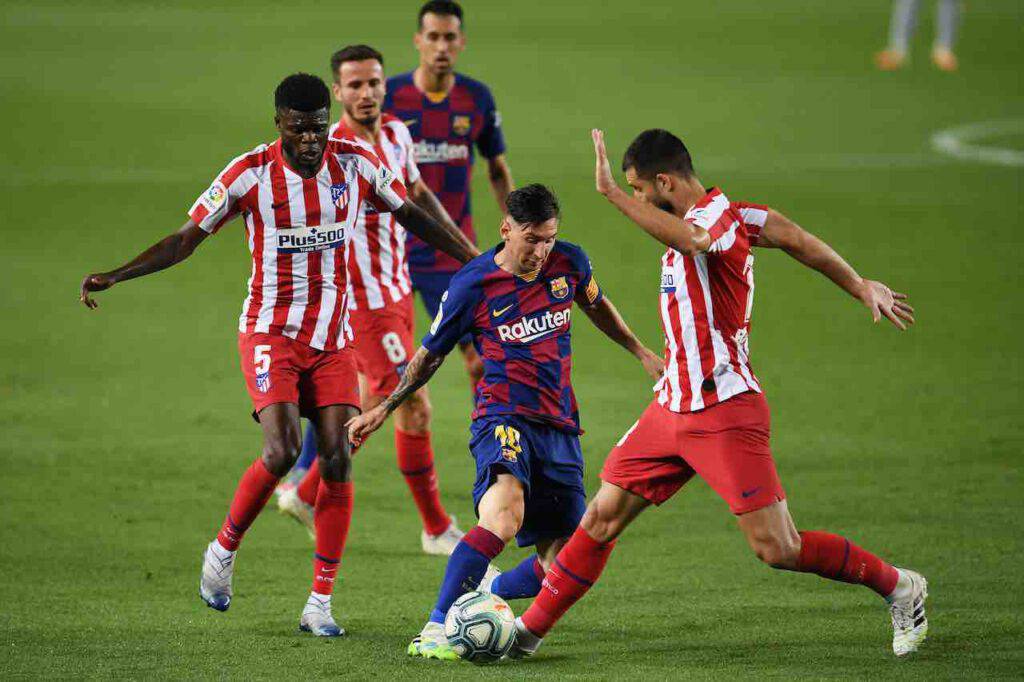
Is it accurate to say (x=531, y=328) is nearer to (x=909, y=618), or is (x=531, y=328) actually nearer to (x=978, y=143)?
(x=909, y=618)

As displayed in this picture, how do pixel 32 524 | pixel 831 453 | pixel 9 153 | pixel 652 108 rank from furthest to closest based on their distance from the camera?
pixel 652 108, pixel 9 153, pixel 831 453, pixel 32 524

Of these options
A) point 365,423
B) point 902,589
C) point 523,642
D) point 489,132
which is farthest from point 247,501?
point 489,132

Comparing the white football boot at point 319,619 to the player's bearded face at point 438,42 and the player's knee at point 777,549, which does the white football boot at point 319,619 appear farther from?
the player's bearded face at point 438,42

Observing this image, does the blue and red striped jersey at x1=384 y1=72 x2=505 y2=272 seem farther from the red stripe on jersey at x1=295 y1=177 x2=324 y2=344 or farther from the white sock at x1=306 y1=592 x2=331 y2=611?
the white sock at x1=306 y1=592 x2=331 y2=611

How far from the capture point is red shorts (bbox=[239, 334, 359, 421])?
7250 millimetres

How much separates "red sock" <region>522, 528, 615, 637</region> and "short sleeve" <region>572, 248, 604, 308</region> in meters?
1.05

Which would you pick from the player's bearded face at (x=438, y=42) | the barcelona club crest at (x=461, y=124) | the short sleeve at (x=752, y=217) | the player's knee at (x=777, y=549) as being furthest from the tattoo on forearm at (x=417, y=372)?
the player's bearded face at (x=438, y=42)

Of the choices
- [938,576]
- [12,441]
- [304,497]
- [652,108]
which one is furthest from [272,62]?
[938,576]

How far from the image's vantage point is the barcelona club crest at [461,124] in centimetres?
1014

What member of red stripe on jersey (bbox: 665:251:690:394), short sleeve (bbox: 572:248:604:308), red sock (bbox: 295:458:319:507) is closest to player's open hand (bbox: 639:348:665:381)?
short sleeve (bbox: 572:248:604:308)

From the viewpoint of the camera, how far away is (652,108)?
73.4 ft

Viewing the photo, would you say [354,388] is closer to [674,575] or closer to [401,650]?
[401,650]

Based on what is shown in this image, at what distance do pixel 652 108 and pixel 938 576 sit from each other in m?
15.0

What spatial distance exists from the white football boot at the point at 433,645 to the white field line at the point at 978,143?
1464 cm
